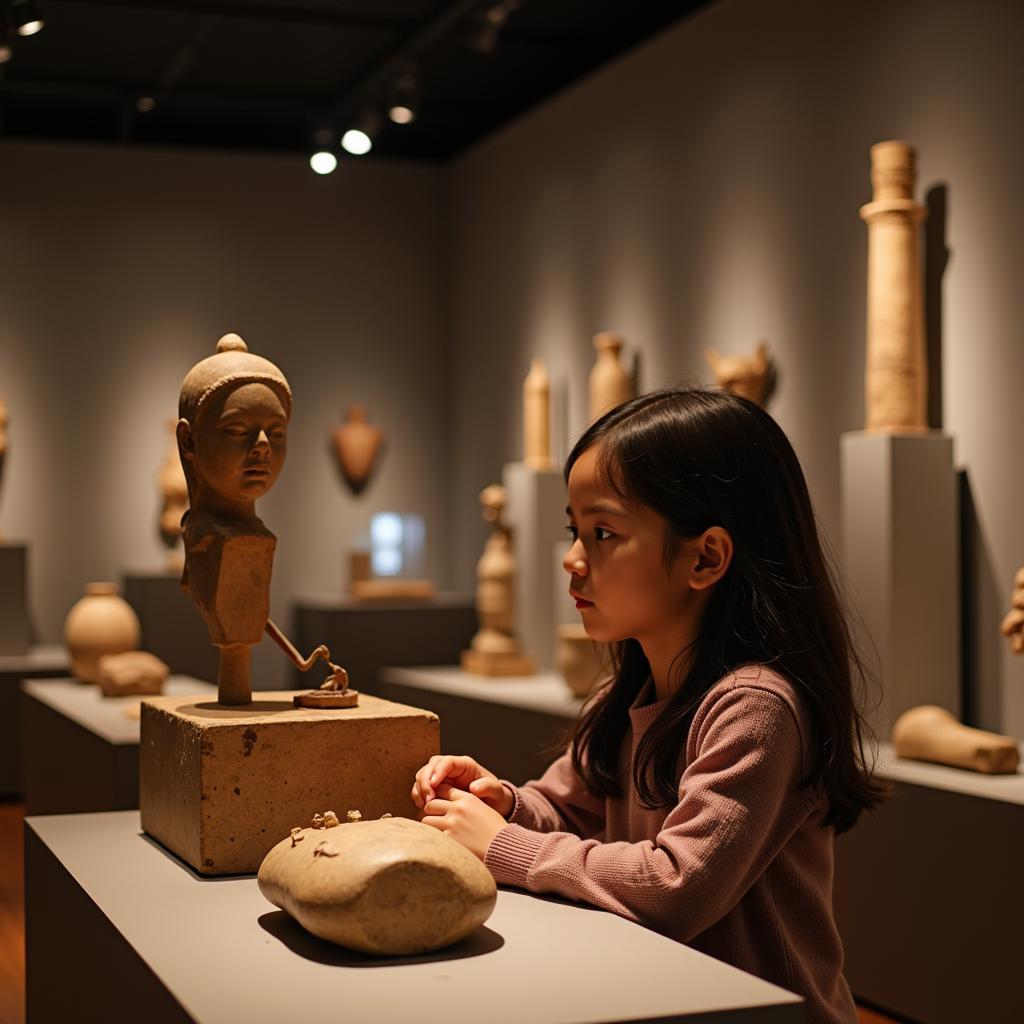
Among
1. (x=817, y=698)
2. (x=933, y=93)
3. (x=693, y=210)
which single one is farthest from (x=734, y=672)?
(x=693, y=210)

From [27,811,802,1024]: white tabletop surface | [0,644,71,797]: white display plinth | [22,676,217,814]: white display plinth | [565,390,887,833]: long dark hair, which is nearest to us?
[27,811,802,1024]: white tabletop surface

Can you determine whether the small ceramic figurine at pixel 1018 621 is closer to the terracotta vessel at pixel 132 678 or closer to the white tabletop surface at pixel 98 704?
the white tabletop surface at pixel 98 704

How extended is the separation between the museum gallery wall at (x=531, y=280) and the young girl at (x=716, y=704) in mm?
2530

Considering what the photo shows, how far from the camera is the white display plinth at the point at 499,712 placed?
510cm

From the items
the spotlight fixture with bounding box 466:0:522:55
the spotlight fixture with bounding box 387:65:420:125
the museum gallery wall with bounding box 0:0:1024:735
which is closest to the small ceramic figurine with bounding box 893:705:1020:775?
the museum gallery wall with bounding box 0:0:1024:735

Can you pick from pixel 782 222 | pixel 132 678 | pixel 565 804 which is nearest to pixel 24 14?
pixel 132 678

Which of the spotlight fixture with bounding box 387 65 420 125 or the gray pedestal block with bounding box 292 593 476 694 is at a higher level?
the spotlight fixture with bounding box 387 65 420 125

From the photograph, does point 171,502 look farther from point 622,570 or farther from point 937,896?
point 622,570

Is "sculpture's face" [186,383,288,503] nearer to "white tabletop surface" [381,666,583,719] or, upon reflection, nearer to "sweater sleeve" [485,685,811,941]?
"sweater sleeve" [485,685,811,941]

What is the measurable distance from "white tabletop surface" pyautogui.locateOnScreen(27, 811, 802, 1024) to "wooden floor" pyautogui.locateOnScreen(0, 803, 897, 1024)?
1.76 m

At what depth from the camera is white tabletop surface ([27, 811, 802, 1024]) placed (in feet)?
4.54

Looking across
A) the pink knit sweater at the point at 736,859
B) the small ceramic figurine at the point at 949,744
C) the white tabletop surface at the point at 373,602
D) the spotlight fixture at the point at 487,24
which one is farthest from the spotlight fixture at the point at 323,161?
the pink knit sweater at the point at 736,859

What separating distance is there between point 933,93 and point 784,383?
1.10 meters

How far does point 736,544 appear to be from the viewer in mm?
1817
